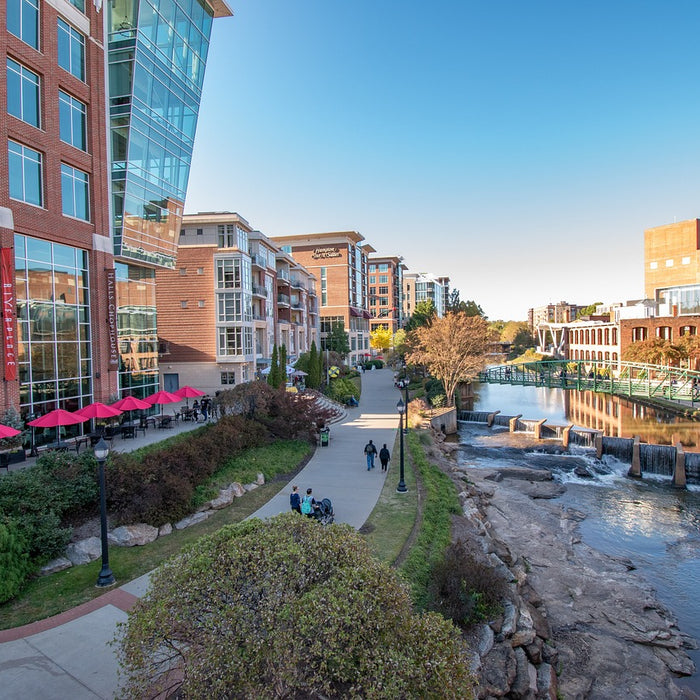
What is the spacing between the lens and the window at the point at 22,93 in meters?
18.1

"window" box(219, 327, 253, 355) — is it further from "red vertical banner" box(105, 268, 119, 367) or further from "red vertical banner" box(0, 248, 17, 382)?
"red vertical banner" box(0, 248, 17, 382)

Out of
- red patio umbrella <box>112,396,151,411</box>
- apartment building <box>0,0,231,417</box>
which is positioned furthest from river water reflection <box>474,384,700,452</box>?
apartment building <box>0,0,231,417</box>

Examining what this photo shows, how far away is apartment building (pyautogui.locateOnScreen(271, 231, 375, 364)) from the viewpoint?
78.4 metres

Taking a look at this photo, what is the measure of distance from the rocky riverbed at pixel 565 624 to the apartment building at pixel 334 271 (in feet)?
193

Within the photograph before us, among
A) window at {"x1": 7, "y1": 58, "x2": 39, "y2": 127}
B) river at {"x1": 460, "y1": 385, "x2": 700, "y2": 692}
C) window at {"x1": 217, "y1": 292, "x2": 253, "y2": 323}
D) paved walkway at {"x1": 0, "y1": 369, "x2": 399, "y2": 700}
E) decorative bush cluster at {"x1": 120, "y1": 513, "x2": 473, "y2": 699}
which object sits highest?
window at {"x1": 7, "y1": 58, "x2": 39, "y2": 127}

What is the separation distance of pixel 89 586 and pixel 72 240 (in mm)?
15653

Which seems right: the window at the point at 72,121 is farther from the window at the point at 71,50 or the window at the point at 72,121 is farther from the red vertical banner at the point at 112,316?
the red vertical banner at the point at 112,316

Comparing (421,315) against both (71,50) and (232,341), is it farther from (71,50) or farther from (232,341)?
(71,50)

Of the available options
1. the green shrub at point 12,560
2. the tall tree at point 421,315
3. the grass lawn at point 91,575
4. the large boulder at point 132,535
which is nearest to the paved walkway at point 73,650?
the grass lawn at point 91,575

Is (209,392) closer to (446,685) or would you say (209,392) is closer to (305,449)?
(305,449)

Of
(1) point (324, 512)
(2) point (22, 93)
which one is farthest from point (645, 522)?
(2) point (22, 93)

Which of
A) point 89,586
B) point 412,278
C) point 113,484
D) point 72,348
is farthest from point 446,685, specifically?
point 412,278

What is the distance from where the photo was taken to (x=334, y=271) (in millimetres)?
79188

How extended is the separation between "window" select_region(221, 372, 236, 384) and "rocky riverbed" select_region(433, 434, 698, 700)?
75.0ft
